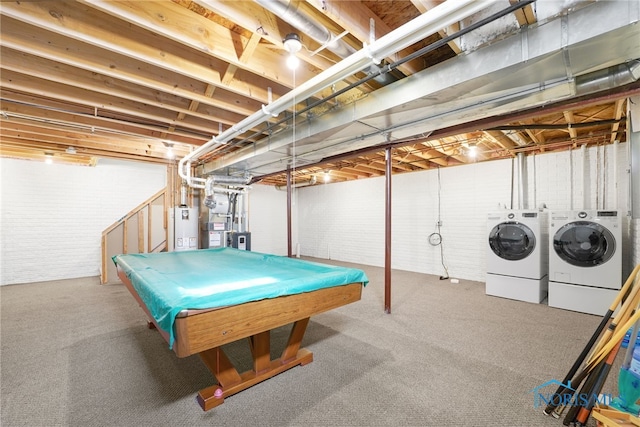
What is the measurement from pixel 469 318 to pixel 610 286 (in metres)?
1.78

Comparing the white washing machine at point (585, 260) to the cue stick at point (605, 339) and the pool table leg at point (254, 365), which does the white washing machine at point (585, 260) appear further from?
the pool table leg at point (254, 365)

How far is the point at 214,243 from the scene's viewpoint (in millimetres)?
6043

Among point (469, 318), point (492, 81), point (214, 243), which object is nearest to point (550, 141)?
point (469, 318)

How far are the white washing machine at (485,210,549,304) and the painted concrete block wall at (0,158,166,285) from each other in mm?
7231

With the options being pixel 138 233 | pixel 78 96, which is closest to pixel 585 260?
pixel 78 96

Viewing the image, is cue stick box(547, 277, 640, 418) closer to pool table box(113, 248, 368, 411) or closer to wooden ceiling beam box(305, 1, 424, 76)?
pool table box(113, 248, 368, 411)

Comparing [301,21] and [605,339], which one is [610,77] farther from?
[301,21]

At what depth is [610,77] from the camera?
187 cm

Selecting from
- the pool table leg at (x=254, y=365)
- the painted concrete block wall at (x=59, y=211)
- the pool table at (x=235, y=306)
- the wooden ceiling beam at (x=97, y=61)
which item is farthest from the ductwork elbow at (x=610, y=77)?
the painted concrete block wall at (x=59, y=211)

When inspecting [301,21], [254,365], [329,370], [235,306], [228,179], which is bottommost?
[329,370]

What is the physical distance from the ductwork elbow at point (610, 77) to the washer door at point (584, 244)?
2.43 metres

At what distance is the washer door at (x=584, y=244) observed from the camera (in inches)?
136

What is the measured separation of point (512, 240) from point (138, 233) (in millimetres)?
7008

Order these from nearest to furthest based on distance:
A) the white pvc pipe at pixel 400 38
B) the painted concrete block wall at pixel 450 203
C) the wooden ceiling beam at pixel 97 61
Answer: the white pvc pipe at pixel 400 38 < the wooden ceiling beam at pixel 97 61 < the painted concrete block wall at pixel 450 203
